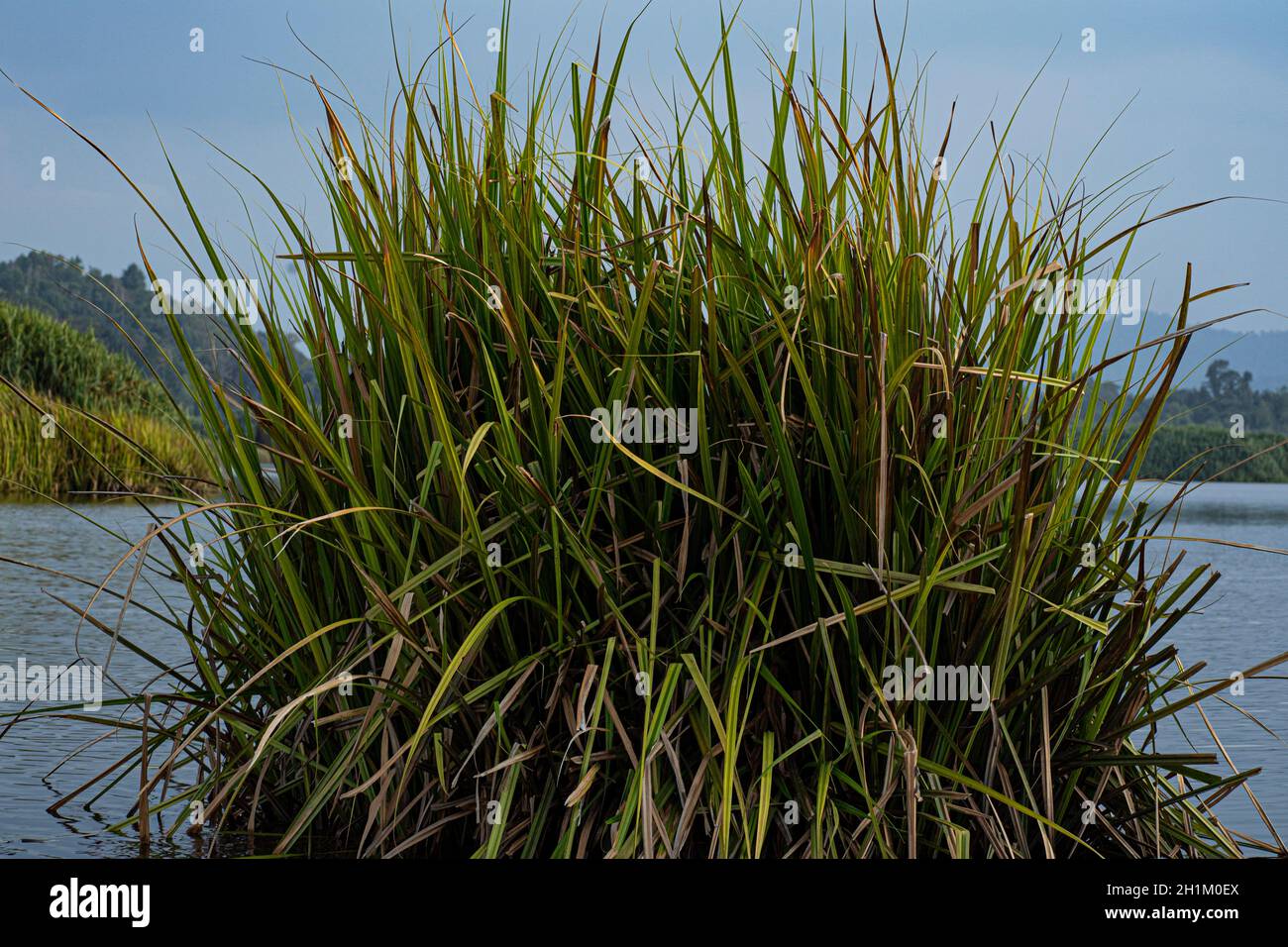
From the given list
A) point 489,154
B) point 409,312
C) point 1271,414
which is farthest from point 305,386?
point 1271,414

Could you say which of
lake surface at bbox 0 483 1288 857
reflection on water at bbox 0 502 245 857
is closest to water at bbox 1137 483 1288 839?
lake surface at bbox 0 483 1288 857

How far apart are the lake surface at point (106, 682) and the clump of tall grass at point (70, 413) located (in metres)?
2.62

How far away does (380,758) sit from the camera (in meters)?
2.42

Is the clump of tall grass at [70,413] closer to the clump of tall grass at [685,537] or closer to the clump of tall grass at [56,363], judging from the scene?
the clump of tall grass at [56,363]

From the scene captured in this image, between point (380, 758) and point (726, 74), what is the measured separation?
1.72 meters

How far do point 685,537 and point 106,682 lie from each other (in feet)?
9.53

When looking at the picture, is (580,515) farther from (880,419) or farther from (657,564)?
(880,419)

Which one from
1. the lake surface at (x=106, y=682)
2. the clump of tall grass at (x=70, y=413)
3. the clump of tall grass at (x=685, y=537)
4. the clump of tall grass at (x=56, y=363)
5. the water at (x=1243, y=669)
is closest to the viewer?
the clump of tall grass at (x=685, y=537)

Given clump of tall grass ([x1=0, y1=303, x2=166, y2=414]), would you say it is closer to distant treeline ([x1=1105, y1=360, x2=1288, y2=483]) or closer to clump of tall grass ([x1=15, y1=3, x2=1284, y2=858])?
distant treeline ([x1=1105, y1=360, x2=1288, y2=483])

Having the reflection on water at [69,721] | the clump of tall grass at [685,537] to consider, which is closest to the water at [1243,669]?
the clump of tall grass at [685,537]

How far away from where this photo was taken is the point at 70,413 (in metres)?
17.0

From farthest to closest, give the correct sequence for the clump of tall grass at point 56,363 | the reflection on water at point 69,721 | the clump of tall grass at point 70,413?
the clump of tall grass at point 56,363
the clump of tall grass at point 70,413
the reflection on water at point 69,721

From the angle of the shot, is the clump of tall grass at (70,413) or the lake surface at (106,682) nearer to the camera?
the lake surface at (106,682)

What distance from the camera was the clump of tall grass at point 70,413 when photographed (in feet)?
49.6
